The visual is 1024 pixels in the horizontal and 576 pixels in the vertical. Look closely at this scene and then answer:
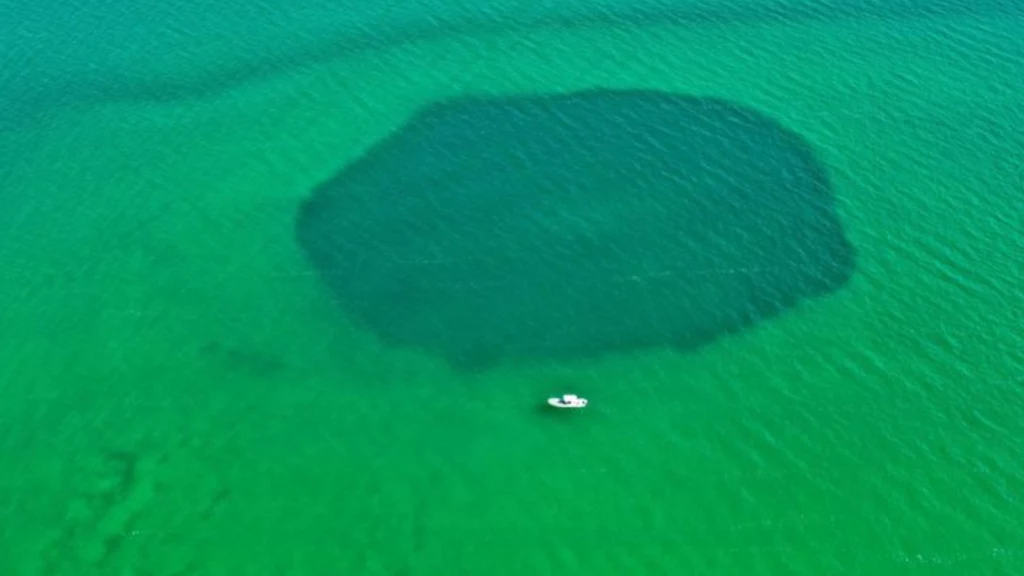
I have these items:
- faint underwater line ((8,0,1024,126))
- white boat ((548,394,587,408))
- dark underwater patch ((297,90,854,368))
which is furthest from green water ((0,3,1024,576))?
dark underwater patch ((297,90,854,368))

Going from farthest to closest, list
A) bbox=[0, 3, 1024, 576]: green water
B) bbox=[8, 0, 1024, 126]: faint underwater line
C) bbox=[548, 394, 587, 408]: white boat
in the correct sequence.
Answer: bbox=[8, 0, 1024, 126]: faint underwater line, bbox=[548, 394, 587, 408]: white boat, bbox=[0, 3, 1024, 576]: green water

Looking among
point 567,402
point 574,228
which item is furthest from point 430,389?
point 574,228

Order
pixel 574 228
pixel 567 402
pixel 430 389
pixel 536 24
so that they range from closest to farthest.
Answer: pixel 567 402, pixel 430 389, pixel 574 228, pixel 536 24

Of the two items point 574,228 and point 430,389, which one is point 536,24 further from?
point 430,389

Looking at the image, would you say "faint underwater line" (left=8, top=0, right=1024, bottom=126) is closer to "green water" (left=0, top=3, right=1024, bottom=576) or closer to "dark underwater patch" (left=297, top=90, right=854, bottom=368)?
"green water" (left=0, top=3, right=1024, bottom=576)

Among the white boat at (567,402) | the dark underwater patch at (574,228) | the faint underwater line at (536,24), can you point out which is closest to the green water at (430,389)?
the white boat at (567,402)

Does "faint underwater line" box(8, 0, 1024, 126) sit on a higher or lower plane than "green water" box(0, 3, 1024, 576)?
higher
